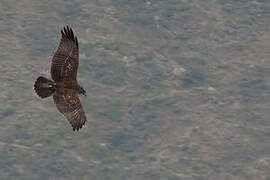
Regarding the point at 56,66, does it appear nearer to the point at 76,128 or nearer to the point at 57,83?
the point at 57,83

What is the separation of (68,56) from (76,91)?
2.15 meters

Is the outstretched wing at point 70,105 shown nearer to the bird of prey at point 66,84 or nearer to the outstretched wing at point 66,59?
the bird of prey at point 66,84

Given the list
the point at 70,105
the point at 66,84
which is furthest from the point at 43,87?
the point at 70,105

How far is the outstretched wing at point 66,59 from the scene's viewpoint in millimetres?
42969

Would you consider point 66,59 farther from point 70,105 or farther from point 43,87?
point 43,87

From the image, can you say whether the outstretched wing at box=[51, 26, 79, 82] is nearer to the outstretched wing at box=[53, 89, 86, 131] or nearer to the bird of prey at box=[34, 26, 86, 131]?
the bird of prey at box=[34, 26, 86, 131]

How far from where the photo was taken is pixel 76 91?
42875 mm

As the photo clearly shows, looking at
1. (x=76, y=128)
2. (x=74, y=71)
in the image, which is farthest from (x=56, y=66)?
(x=76, y=128)

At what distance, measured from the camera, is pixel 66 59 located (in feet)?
144

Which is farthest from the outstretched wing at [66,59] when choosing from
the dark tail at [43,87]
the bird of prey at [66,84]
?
the dark tail at [43,87]

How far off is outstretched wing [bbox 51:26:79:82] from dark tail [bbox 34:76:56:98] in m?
0.68

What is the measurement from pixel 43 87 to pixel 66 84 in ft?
4.72

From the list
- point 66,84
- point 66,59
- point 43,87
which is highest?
point 66,59

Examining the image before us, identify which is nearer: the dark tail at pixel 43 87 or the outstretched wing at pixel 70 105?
the dark tail at pixel 43 87
